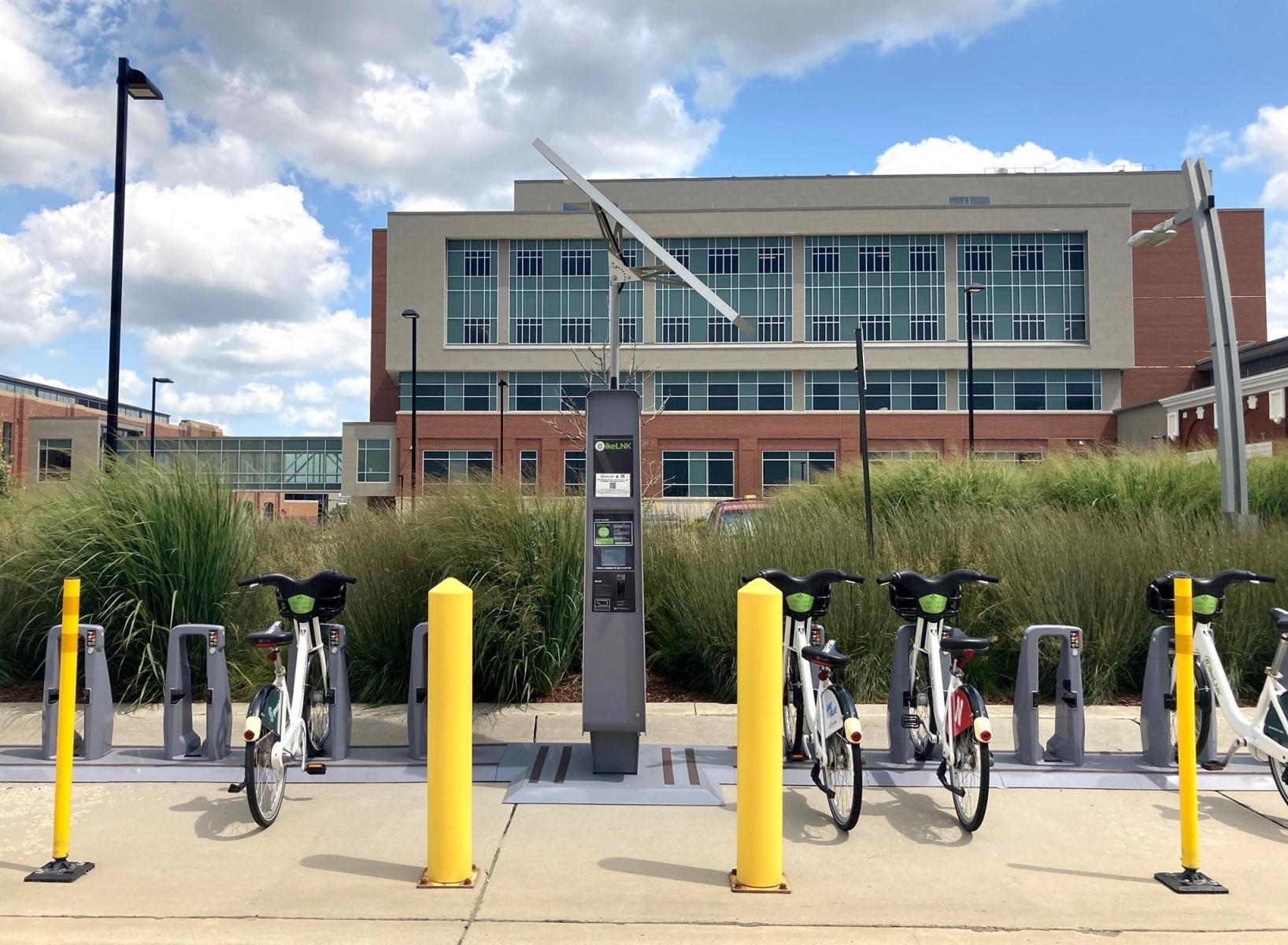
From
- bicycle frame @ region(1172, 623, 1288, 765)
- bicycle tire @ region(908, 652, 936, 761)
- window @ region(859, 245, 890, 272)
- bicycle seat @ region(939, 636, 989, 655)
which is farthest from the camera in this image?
window @ region(859, 245, 890, 272)

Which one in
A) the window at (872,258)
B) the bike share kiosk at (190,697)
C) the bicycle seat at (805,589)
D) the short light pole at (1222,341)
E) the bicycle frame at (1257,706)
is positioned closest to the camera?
the bicycle frame at (1257,706)

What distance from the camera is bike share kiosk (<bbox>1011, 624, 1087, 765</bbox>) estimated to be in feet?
20.3

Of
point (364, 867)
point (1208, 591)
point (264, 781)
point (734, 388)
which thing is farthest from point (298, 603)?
point (734, 388)

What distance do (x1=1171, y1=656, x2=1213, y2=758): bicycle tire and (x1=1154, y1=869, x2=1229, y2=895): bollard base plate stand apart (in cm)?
162

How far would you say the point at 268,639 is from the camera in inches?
213

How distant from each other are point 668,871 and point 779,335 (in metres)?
53.7

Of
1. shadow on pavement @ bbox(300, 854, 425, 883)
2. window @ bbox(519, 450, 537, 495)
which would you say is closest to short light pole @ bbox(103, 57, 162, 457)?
window @ bbox(519, 450, 537, 495)

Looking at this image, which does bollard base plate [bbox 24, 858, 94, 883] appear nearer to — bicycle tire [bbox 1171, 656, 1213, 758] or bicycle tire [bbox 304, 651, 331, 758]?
bicycle tire [bbox 304, 651, 331, 758]

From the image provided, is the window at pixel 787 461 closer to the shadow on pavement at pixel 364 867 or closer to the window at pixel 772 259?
the window at pixel 772 259

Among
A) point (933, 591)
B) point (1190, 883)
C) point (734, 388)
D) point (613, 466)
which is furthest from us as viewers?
point (734, 388)


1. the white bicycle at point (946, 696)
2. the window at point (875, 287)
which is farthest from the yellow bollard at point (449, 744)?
the window at point (875, 287)

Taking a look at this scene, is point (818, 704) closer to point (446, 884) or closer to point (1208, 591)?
point (446, 884)

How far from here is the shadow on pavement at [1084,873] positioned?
15.0ft

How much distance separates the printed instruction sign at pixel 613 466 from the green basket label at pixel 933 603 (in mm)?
1884
